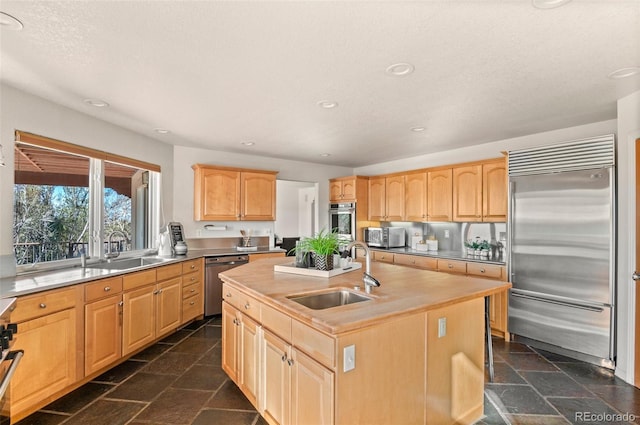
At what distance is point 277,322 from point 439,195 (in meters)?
3.59

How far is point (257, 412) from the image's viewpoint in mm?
2283

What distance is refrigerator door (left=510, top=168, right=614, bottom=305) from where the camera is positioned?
2.97m

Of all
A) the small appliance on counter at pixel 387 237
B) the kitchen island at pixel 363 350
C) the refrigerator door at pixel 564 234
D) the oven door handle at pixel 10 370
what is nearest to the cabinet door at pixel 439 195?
the small appliance on counter at pixel 387 237

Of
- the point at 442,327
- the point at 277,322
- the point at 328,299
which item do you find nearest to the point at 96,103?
the point at 277,322

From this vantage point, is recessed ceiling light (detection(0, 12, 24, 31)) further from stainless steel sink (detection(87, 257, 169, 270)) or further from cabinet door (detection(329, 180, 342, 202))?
cabinet door (detection(329, 180, 342, 202))

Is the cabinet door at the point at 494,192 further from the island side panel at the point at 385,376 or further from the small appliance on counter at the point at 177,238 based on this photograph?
the small appliance on counter at the point at 177,238

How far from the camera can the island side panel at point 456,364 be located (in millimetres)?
1826

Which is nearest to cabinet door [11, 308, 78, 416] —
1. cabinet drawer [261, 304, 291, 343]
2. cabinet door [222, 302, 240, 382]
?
cabinet door [222, 302, 240, 382]

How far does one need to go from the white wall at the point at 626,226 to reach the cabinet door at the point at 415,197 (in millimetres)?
2328

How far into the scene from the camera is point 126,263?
3607 millimetres

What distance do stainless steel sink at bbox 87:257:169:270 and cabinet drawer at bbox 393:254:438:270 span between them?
3329mm

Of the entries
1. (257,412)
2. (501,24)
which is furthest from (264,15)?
(257,412)

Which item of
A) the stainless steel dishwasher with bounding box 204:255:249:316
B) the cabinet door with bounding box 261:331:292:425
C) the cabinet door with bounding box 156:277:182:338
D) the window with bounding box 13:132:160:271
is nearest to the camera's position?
the cabinet door with bounding box 261:331:292:425

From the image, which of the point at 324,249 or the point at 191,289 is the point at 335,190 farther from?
the point at 324,249
